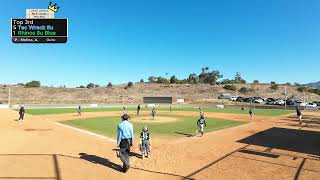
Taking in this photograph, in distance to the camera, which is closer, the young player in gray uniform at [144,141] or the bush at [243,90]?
the young player in gray uniform at [144,141]

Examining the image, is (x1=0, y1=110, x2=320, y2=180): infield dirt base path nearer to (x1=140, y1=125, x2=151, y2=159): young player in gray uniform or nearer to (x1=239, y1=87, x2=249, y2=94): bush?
(x1=140, y1=125, x2=151, y2=159): young player in gray uniform

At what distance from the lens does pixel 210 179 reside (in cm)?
1131

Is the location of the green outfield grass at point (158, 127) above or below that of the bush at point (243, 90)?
below

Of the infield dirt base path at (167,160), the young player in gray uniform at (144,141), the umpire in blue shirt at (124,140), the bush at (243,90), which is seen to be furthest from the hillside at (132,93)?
the umpire in blue shirt at (124,140)

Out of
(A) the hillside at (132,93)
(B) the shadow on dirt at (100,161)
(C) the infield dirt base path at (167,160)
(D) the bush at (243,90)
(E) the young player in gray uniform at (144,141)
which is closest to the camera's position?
(C) the infield dirt base path at (167,160)

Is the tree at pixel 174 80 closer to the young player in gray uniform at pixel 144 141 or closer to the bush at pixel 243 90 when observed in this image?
the bush at pixel 243 90
